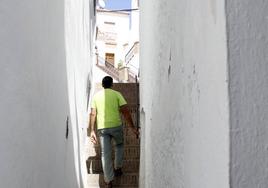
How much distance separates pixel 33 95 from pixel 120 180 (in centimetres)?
348

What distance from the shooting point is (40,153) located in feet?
9.90

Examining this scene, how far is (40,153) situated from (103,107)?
2940mm

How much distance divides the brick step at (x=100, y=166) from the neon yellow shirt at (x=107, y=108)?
2.92ft

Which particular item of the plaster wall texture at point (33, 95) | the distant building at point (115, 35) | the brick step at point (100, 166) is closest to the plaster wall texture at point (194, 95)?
the plaster wall texture at point (33, 95)

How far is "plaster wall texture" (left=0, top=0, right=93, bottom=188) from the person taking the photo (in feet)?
7.41

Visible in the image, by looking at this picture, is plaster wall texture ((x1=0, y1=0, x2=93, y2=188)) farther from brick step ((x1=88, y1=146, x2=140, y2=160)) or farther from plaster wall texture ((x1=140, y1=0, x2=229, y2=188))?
brick step ((x1=88, y1=146, x2=140, y2=160))

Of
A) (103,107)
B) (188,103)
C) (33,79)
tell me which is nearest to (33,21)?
(33,79)

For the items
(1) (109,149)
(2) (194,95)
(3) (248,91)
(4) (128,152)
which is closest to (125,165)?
Result: (4) (128,152)

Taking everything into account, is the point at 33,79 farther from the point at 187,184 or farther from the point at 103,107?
the point at 103,107

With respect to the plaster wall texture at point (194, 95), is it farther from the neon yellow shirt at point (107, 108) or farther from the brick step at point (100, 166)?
the brick step at point (100, 166)

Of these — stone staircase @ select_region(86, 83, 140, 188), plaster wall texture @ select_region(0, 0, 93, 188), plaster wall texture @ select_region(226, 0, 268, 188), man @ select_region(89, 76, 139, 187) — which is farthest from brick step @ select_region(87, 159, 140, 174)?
plaster wall texture @ select_region(226, 0, 268, 188)

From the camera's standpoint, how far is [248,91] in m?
1.53

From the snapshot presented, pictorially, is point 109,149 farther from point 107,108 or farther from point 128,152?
point 128,152

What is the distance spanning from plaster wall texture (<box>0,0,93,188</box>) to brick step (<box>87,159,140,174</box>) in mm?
2264
